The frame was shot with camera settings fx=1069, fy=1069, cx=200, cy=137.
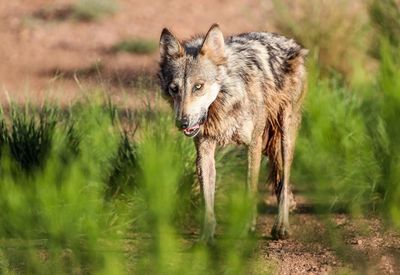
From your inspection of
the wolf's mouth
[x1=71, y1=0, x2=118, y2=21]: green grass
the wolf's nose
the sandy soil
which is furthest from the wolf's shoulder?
[x1=71, y1=0, x2=118, y2=21]: green grass

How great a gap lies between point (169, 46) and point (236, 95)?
56 cm

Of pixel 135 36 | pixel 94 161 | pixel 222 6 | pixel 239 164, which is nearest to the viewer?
pixel 94 161

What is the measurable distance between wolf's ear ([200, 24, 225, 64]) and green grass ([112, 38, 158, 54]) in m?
9.66

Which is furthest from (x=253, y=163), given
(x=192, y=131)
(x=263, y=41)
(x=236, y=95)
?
(x=263, y=41)

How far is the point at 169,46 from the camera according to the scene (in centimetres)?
711

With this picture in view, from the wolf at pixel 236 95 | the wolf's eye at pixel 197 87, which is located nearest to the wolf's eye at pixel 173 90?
the wolf at pixel 236 95

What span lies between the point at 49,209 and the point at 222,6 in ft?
42.7

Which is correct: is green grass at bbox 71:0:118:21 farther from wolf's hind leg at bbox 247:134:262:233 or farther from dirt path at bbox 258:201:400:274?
wolf's hind leg at bbox 247:134:262:233

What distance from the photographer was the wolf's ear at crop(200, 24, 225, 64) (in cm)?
707

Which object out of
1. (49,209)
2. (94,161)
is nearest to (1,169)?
(94,161)

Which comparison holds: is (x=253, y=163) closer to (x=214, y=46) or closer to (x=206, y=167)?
(x=206, y=167)

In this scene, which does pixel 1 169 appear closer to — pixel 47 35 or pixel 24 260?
pixel 24 260

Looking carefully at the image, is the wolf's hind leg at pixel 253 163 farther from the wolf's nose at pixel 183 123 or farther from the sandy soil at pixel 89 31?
the sandy soil at pixel 89 31

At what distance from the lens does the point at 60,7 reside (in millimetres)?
19453
